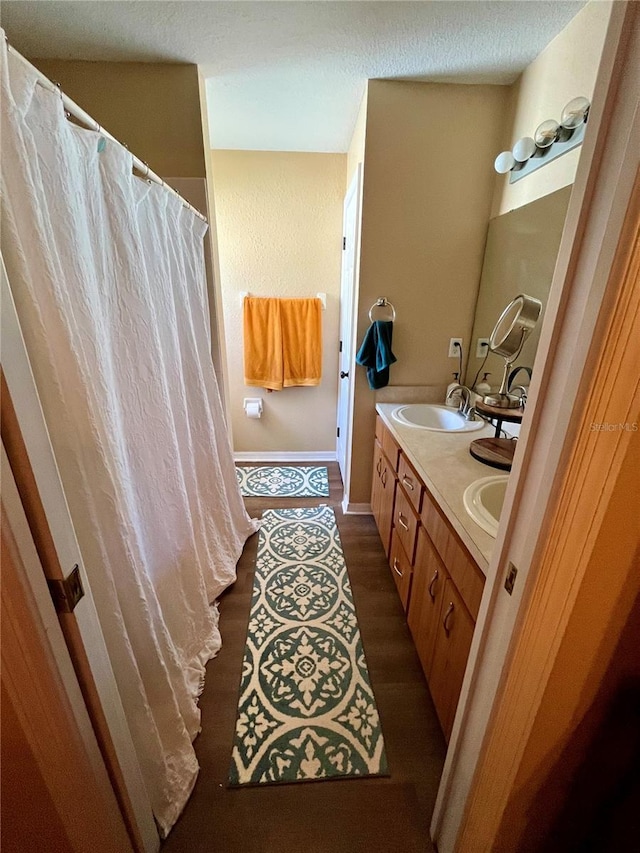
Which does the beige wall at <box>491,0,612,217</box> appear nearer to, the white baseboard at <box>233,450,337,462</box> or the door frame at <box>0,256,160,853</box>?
the door frame at <box>0,256,160,853</box>

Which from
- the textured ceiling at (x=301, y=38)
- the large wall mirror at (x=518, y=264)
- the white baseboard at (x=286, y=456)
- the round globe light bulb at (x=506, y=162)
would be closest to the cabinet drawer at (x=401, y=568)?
the large wall mirror at (x=518, y=264)

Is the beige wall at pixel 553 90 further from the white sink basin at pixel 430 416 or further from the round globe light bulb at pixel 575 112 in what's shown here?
the white sink basin at pixel 430 416

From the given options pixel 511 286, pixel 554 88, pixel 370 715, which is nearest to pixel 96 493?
pixel 370 715

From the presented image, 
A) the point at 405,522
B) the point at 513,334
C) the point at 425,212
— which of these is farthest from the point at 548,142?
the point at 405,522

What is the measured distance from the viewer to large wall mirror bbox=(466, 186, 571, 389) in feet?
4.77

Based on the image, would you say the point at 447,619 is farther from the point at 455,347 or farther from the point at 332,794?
the point at 455,347

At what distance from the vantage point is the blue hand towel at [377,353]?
81.1 inches

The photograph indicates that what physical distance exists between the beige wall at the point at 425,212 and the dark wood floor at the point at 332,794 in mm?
1497

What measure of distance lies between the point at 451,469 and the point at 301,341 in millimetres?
2014

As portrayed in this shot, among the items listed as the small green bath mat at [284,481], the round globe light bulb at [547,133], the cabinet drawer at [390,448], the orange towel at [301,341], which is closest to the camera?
the round globe light bulb at [547,133]

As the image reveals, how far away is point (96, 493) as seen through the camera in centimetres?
85

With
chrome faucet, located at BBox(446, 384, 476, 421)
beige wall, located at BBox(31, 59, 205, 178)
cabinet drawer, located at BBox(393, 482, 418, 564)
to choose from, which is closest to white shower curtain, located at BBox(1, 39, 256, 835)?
beige wall, located at BBox(31, 59, 205, 178)

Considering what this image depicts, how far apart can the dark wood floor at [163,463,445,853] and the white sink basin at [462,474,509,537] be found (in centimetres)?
83

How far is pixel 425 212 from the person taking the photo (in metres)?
1.96
